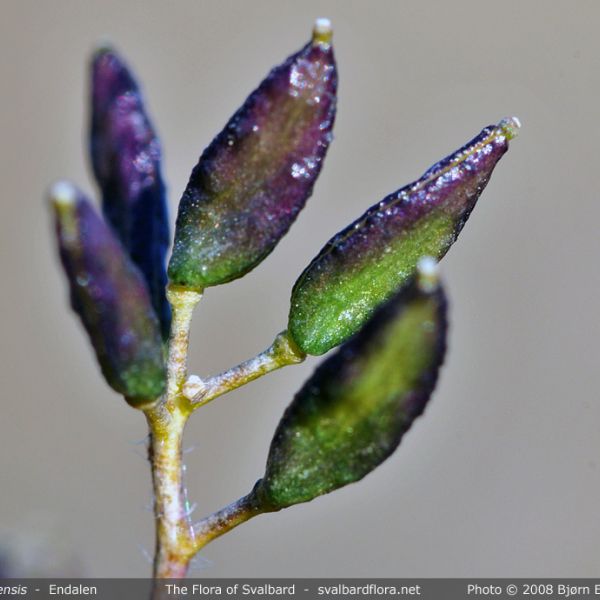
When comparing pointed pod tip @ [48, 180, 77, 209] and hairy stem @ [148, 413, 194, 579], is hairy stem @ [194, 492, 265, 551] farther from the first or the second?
pointed pod tip @ [48, 180, 77, 209]

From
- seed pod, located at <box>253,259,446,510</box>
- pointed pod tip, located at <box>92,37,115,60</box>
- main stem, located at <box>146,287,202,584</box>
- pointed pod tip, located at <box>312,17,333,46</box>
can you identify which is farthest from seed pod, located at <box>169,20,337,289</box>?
pointed pod tip, located at <box>92,37,115,60</box>

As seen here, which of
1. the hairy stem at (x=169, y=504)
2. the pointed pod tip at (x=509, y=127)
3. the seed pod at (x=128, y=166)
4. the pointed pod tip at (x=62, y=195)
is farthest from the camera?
the seed pod at (x=128, y=166)

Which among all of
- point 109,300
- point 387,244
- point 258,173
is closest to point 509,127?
point 387,244

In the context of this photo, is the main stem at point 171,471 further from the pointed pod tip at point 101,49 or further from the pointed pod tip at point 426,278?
the pointed pod tip at point 101,49

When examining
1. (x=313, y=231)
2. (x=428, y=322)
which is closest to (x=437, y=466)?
(x=313, y=231)

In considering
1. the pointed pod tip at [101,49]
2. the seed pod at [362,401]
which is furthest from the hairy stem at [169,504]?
the pointed pod tip at [101,49]

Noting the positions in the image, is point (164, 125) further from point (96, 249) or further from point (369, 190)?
point (96, 249)
